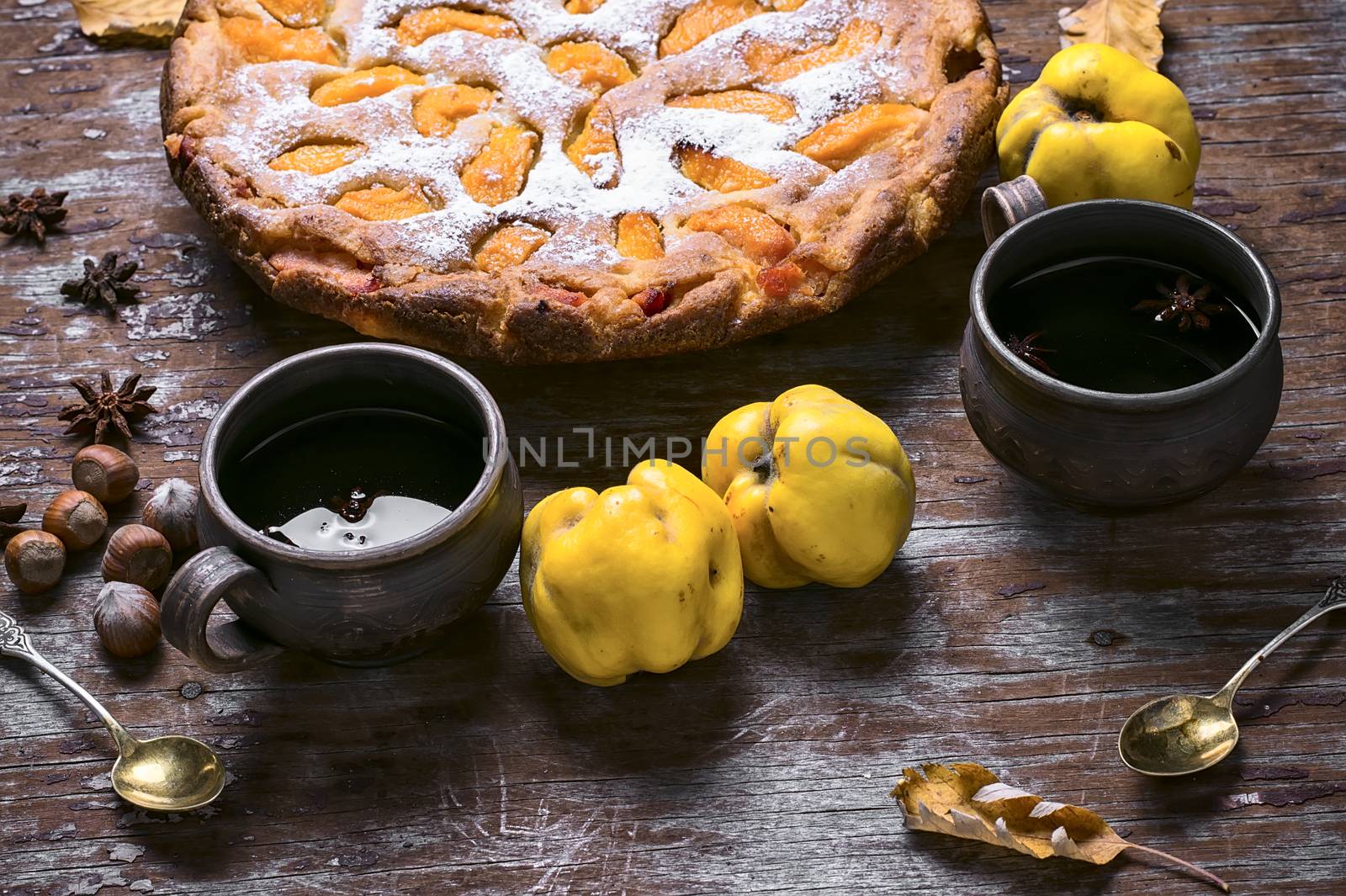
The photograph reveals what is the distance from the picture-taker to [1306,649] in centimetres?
171

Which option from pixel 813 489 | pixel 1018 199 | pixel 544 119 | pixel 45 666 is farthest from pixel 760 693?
pixel 544 119

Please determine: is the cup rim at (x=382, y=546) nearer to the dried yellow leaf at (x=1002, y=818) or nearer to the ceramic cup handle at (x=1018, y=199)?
the dried yellow leaf at (x=1002, y=818)

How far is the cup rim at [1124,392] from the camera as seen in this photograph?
1.60 m

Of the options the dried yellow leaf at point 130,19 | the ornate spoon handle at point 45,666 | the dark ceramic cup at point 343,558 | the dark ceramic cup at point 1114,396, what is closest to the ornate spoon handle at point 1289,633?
the dark ceramic cup at point 1114,396

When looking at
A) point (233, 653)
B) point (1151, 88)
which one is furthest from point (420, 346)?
point (1151, 88)

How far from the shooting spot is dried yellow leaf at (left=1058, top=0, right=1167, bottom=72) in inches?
96.9

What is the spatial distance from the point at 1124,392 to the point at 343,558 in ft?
3.14

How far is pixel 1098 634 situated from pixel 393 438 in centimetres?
90

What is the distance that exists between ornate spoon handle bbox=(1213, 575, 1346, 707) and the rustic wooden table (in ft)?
0.09

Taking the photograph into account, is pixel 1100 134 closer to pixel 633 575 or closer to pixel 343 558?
pixel 633 575

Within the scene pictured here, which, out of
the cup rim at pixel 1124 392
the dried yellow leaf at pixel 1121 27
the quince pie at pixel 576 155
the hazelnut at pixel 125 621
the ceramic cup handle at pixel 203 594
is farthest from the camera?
the dried yellow leaf at pixel 1121 27

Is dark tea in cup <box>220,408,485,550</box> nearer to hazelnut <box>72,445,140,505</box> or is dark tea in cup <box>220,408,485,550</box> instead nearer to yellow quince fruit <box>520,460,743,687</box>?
yellow quince fruit <box>520,460,743,687</box>

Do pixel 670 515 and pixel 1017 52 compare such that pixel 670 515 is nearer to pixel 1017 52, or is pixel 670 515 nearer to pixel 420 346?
pixel 420 346

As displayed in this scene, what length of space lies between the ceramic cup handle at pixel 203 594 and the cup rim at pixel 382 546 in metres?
0.03
